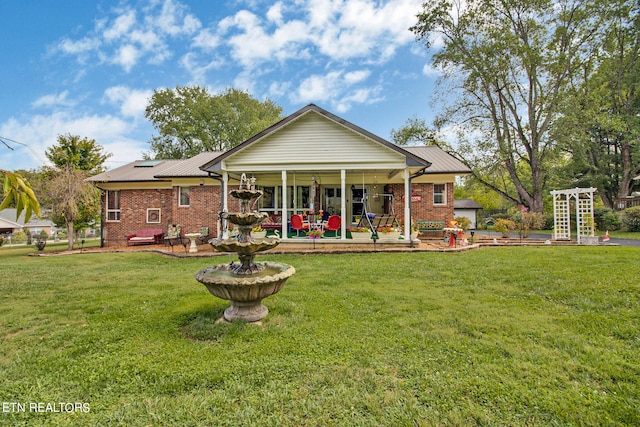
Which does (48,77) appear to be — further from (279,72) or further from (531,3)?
(531,3)

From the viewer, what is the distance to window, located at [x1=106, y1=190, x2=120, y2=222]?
15.8m

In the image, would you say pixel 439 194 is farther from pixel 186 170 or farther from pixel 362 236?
pixel 186 170

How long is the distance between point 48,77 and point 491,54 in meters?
28.9

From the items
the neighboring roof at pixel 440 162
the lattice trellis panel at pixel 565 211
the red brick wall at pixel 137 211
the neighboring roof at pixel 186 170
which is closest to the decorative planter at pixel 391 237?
the neighboring roof at pixel 440 162

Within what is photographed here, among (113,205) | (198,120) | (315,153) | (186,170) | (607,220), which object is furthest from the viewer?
(198,120)

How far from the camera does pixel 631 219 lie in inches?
638

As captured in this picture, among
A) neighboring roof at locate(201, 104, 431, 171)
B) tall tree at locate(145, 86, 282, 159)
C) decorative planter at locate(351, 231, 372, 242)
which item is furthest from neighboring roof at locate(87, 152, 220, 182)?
tall tree at locate(145, 86, 282, 159)

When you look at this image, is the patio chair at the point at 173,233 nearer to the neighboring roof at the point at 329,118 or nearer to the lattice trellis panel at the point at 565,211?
the neighboring roof at the point at 329,118

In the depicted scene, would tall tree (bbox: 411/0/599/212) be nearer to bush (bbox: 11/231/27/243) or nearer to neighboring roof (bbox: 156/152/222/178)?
neighboring roof (bbox: 156/152/222/178)

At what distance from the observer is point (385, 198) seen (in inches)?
589

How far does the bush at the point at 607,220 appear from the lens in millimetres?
16766

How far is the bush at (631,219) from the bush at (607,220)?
0.25 meters

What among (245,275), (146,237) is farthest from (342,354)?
(146,237)

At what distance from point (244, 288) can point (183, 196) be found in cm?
1279
